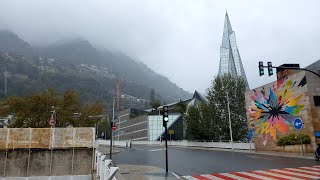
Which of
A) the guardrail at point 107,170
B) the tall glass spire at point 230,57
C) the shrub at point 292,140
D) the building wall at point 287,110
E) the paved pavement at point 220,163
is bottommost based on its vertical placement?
the paved pavement at point 220,163

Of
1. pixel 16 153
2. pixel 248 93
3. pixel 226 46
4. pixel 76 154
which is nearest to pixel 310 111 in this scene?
pixel 248 93

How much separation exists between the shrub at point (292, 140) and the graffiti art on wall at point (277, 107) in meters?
0.91

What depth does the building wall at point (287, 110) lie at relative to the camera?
Result: 28.6 metres

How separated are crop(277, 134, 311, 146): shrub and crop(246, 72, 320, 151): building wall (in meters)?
0.43

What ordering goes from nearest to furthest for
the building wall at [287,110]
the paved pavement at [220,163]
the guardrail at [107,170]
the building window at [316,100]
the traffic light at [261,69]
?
the guardrail at [107,170], the paved pavement at [220,163], the traffic light at [261,69], the building wall at [287,110], the building window at [316,100]

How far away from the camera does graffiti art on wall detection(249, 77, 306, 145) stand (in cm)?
3039

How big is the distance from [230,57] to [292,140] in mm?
122623

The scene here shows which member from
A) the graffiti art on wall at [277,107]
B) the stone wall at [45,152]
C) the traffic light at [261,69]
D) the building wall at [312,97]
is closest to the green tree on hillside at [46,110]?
the stone wall at [45,152]

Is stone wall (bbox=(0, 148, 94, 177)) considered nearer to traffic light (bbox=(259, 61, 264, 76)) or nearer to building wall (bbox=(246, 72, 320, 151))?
traffic light (bbox=(259, 61, 264, 76))

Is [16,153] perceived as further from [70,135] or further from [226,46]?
[226,46]

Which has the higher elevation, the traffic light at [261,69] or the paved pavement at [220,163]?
the traffic light at [261,69]

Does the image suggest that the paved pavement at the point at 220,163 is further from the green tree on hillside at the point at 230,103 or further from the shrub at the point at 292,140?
the green tree on hillside at the point at 230,103

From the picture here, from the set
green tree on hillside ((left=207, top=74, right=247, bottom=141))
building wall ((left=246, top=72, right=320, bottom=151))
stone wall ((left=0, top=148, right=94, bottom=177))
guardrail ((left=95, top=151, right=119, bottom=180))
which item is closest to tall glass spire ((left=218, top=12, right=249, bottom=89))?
green tree on hillside ((left=207, top=74, right=247, bottom=141))

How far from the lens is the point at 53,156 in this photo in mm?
23328
